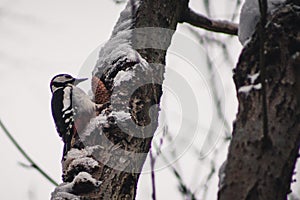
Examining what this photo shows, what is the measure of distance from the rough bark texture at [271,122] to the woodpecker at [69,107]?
4.24 ft

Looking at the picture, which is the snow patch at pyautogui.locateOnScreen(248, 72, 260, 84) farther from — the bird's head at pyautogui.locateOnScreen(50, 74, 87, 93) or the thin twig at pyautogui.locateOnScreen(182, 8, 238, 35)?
the bird's head at pyautogui.locateOnScreen(50, 74, 87, 93)

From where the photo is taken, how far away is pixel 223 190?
1.46 meters

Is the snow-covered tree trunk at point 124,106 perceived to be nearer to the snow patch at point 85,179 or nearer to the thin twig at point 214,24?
the snow patch at point 85,179

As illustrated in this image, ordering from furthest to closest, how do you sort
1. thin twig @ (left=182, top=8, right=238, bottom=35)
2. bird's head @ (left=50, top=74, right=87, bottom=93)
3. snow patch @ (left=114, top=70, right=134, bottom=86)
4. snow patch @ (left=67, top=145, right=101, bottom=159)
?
bird's head @ (left=50, top=74, right=87, bottom=93), thin twig @ (left=182, top=8, right=238, bottom=35), snow patch @ (left=114, top=70, right=134, bottom=86), snow patch @ (left=67, top=145, right=101, bottom=159)

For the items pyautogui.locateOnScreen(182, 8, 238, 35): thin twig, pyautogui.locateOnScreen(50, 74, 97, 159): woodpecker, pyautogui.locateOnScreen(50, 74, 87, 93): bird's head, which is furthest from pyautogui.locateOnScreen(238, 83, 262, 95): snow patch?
pyautogui.locateOnScreen(50, 74, 87, 93): bird's head

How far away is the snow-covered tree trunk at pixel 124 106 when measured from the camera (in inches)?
94.6

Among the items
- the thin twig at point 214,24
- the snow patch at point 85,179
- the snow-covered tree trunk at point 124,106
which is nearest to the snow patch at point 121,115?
the snow-covered tree trunk at point 124,106

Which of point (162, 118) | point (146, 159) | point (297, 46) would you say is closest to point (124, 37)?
point (162, 118)

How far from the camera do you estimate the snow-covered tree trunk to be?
7.88 ft

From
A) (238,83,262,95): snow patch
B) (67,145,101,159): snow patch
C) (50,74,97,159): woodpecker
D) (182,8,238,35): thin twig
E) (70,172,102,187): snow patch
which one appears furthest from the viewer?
(182,8,238,35): thin twig

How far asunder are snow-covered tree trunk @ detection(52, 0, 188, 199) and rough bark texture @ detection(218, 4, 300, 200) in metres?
0.97

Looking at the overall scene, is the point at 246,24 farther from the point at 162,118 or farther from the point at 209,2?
the point at 209,2

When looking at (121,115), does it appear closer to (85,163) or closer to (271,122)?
(85,163)

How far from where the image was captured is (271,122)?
151 cm
